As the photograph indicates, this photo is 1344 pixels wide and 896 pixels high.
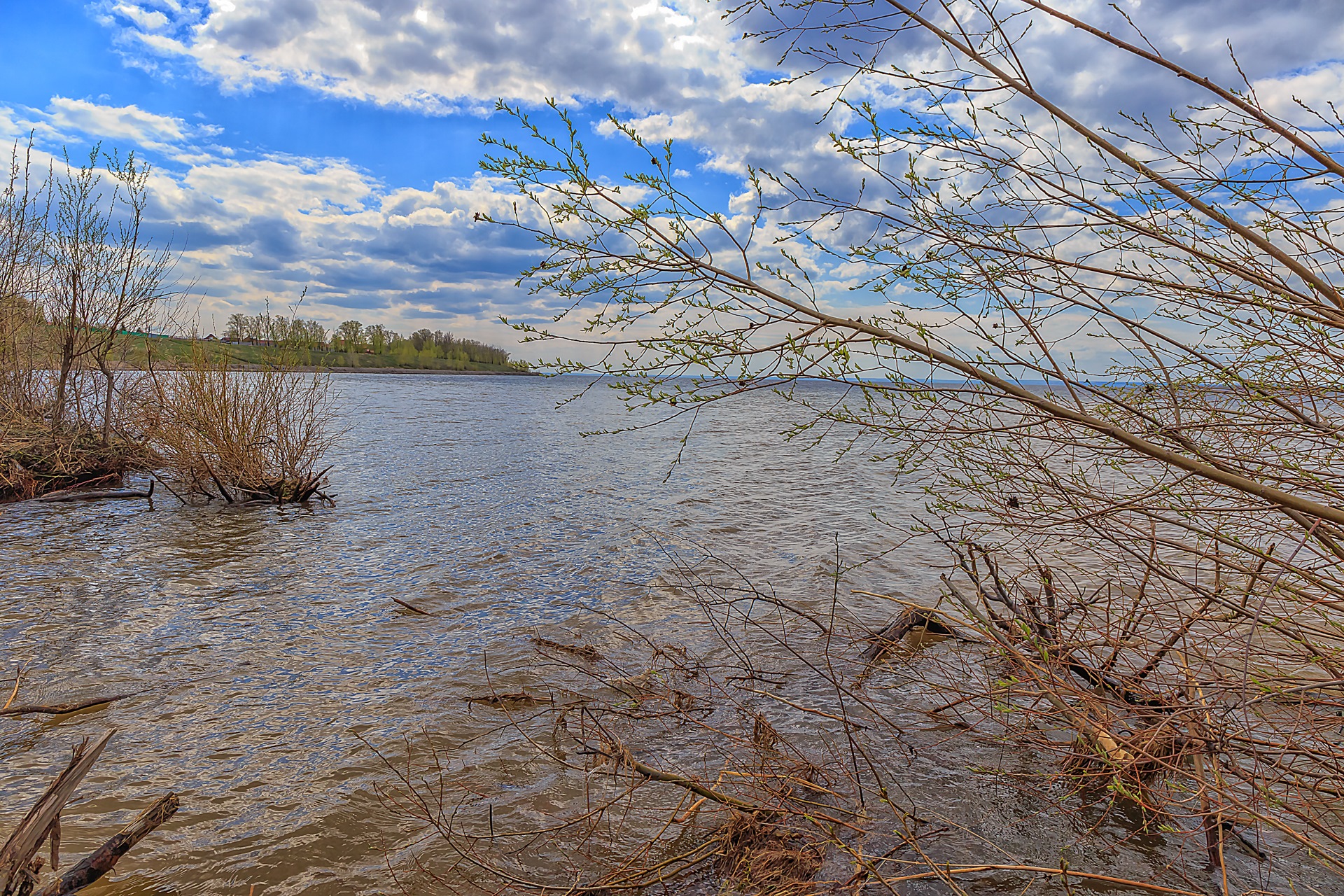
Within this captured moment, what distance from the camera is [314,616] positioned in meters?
7.00

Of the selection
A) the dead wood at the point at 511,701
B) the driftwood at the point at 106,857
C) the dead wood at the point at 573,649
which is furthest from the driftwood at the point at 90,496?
the driftwood at the point at 106,857

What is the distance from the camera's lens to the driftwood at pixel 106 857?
229cm

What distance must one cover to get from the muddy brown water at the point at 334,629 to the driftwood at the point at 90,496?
19 cm

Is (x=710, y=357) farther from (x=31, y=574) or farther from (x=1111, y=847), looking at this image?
(x=31, y=574)

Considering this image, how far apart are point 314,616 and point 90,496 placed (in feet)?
24.7

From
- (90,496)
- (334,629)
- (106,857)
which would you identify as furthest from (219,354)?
(106,857)

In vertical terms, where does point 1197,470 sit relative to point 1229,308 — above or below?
below

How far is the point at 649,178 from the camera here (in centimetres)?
274

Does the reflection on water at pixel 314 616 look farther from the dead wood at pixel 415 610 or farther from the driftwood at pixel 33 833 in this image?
the driftwood at pixel 33 833

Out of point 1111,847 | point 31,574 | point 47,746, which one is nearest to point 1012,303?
point 1111,847

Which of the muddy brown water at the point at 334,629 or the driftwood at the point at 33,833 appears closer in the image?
the driftwood at the point at 33,833

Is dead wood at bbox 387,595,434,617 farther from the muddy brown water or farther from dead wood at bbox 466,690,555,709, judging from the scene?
dead wood at bbox 466,690,555,709

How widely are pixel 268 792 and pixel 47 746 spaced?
174cm

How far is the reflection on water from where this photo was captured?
3748mm
